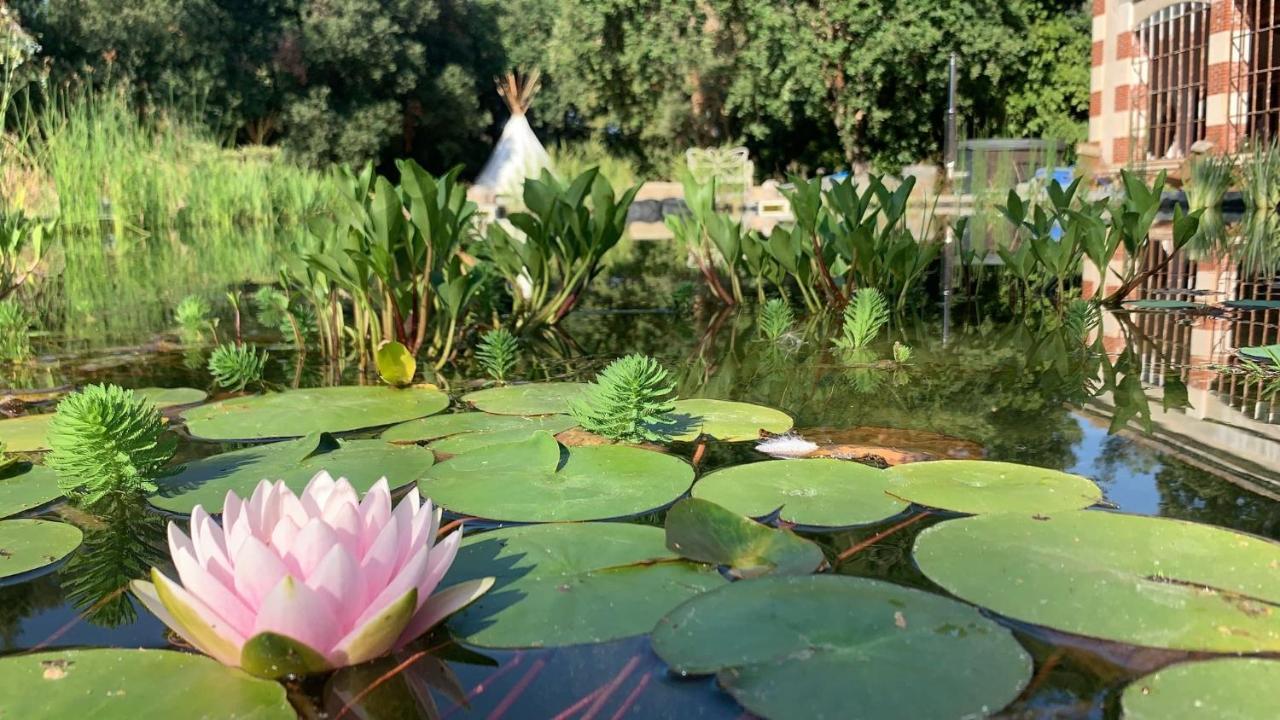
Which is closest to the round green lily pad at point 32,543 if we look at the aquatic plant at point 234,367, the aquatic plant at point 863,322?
the aquatic plant at point 234,367

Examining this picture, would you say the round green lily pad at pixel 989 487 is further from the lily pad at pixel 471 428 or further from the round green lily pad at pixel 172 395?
the round green lily pad at pixel 172 395

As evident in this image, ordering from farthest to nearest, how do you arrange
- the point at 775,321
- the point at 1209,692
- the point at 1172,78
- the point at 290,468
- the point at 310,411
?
the point at 1172,78 < the point at 775,321 < the point at 310,411 < the point at 290,468 < the point at 1209,692

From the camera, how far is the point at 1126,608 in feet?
2.83

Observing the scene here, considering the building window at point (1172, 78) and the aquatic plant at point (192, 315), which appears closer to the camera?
the aquatic plant at point (192, 315)

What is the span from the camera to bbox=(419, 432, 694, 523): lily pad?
1.18 metres

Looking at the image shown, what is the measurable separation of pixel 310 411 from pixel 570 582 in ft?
3.21

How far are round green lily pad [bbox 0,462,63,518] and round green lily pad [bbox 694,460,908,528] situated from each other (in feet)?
2.91

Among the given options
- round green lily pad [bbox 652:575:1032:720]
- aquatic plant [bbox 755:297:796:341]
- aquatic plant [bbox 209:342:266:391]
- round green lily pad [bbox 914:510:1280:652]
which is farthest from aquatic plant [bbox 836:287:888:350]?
round green lily pad [bbox 652:575:1032:720]

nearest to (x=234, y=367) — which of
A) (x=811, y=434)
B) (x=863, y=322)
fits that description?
(x=811, y=434)

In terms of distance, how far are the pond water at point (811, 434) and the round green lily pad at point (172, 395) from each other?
14 centimetres

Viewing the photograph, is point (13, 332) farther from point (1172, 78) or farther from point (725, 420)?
point (1172, 78)

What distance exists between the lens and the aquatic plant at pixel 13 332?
2448 mm

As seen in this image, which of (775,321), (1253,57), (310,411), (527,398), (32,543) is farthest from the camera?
(1253,57)

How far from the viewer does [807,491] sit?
1.23 meters
